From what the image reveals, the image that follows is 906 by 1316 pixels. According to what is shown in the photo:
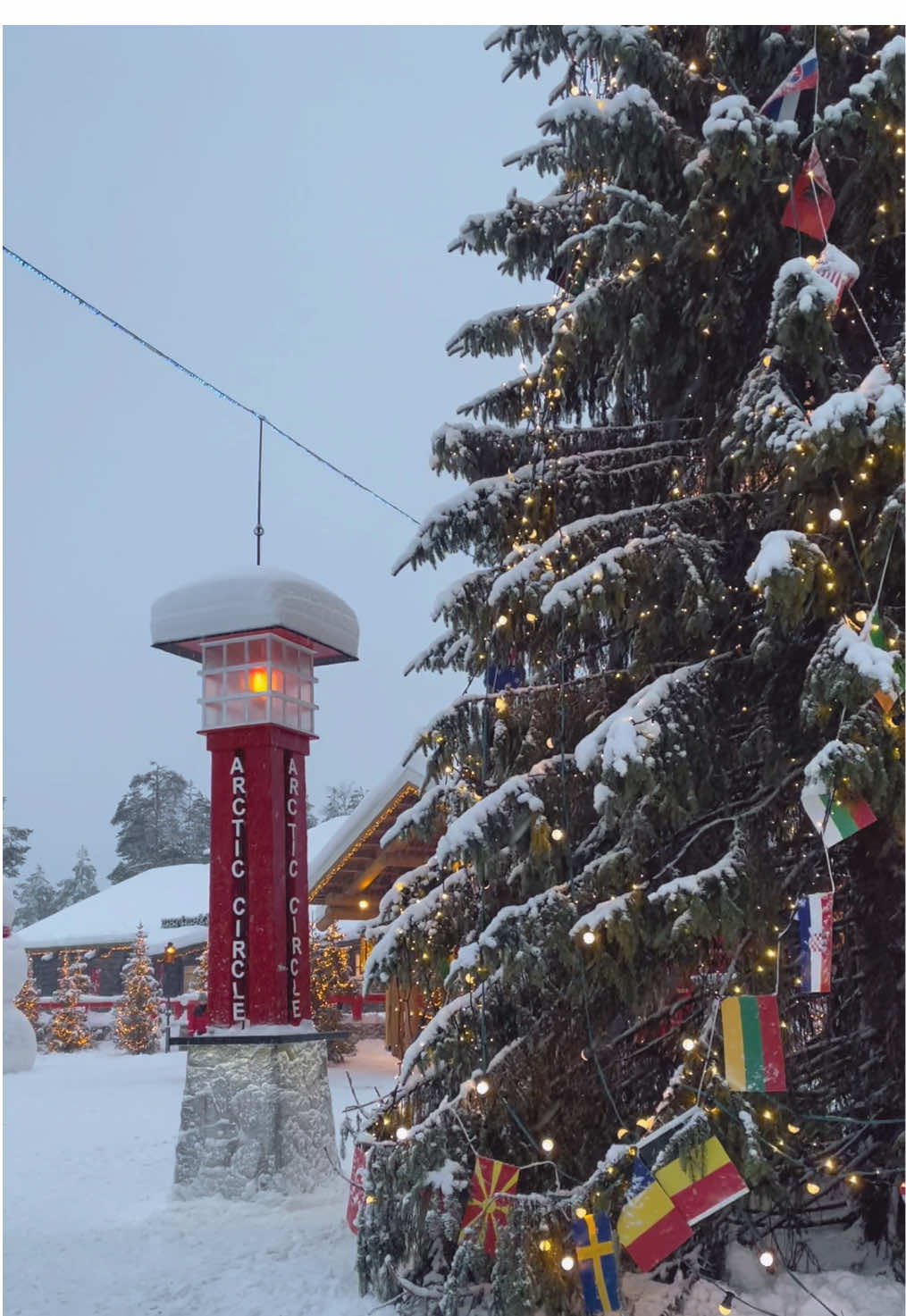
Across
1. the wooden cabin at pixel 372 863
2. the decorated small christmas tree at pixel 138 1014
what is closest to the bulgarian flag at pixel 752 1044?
the wooden cabin at pixel 372 863

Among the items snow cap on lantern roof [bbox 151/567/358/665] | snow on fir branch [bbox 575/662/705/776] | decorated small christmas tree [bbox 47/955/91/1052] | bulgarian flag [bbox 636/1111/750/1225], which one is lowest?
decorated small christmas tree [bbox 47/955/91/1052]

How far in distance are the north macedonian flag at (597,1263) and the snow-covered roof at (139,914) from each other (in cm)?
2577

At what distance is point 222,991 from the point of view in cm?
1006

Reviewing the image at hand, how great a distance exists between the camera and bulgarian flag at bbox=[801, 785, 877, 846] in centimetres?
504

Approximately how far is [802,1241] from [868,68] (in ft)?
21.5

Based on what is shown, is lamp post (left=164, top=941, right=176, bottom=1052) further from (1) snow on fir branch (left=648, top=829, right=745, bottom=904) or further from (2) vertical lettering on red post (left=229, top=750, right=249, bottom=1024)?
(1) snow on fir branch (left=648, top=829, right=745, bottom=904)

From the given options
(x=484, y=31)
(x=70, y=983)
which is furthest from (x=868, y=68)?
(x=70, y=983)

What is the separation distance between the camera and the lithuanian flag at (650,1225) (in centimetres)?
536

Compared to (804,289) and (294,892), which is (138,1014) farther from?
(804,289)

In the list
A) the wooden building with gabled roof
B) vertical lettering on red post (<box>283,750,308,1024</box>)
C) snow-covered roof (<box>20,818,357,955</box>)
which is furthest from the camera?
snow-covered roof (<box>20,818,357,955</box>)

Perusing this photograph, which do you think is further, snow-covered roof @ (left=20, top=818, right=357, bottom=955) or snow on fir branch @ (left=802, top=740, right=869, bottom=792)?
snow-covered roof @ (left=20, top=818, right=357, bottom=955)

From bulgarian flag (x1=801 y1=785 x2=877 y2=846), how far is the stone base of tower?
6192mm

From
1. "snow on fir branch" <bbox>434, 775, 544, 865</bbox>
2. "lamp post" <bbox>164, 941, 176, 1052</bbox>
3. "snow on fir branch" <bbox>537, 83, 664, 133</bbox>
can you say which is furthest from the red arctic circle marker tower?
"lamp post" <bbox>164, 941, 176, 1052</bbox>

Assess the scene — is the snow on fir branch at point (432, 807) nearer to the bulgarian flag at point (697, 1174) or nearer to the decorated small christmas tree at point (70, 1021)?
the bulgarian flag at point (697, 1174)
